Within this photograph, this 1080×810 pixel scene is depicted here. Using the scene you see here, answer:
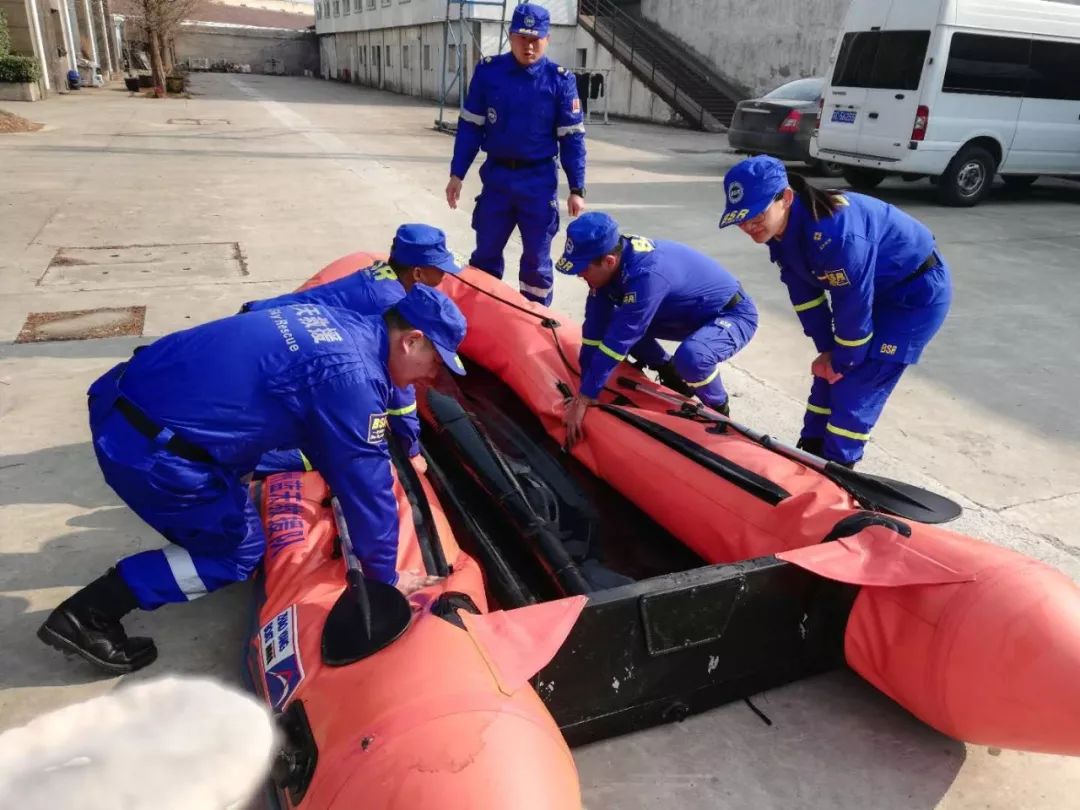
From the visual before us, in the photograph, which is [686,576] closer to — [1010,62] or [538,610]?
[538,610]

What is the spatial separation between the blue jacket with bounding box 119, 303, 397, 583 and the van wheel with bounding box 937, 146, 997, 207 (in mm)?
9948

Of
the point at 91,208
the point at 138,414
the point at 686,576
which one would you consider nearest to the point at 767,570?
the point at 686,576

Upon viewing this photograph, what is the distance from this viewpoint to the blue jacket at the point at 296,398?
6.79 feet

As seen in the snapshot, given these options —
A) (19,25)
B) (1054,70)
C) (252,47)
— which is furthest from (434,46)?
(252,47)

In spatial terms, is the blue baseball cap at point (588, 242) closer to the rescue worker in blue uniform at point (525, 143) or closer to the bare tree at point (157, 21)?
the rescue worker in blue uniform at point (525, 143)

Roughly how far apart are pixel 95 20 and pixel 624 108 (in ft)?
87.0

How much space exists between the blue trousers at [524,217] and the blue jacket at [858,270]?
6.56ft

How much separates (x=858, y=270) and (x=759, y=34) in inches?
698

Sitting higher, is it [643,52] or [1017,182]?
[643,52]

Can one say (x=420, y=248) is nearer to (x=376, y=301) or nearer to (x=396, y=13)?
(x=376, y=301)

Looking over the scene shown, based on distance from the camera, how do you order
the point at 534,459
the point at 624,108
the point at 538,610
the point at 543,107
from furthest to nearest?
the point at 624,108 < the point at 543,107 < the point at 534,459 < the point at 538,610

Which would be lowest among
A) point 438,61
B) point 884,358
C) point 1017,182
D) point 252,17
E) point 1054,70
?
point 1017,182

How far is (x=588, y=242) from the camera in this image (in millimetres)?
3199

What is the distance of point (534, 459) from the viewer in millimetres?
3525
